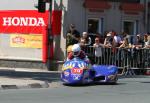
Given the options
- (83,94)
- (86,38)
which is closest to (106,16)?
(86,38)

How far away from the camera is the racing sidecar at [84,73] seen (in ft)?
62.3

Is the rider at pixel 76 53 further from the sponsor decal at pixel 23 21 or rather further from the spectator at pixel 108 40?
the sponsor decal at pixel 23 21

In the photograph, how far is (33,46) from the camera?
2775cm

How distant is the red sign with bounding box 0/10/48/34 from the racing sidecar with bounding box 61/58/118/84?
26.5ft

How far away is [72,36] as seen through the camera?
25938 mm

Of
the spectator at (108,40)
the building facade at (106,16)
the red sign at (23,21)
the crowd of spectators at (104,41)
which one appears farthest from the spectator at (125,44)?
the red sign at (23,21)

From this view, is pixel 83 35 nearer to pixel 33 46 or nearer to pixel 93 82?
pixel 33 46

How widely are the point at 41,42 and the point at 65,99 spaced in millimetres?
13019

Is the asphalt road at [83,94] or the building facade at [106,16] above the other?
the building facade at [106,16]

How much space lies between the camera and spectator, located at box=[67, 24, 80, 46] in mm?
25953

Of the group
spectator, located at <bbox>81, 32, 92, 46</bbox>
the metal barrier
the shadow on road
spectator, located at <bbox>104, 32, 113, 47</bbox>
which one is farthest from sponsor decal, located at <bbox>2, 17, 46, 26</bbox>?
the shadow on road


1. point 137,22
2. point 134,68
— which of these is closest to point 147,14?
point 137,22

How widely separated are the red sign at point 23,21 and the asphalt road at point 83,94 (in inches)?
317

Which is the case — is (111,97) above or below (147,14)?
below
